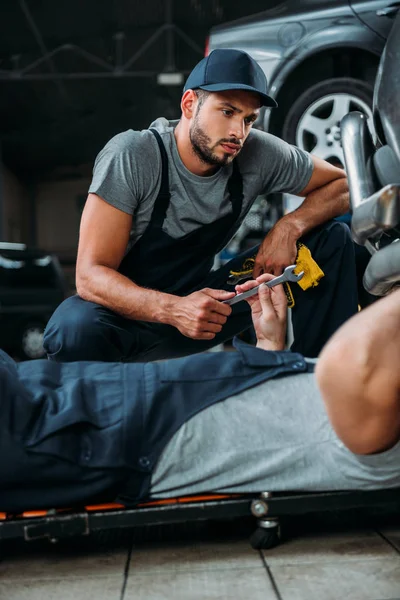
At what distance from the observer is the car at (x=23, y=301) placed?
5375mm

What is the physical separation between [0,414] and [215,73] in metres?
1.07

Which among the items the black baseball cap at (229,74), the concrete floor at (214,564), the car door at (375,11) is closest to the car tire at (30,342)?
the car door at (375,11)

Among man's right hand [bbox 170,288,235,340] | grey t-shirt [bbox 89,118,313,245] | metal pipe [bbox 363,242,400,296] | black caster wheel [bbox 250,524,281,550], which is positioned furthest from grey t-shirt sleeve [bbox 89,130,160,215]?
black caster wheel [bbox 250,524,281,550]

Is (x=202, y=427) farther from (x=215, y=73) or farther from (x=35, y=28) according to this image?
(x=35, y=28)

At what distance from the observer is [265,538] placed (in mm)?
1186

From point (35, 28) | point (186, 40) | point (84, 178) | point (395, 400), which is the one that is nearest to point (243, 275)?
point (395, 400)

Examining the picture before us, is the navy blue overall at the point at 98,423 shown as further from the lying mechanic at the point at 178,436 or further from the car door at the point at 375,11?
the car door at the point at 375,11

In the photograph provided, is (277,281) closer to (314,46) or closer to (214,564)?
(214,564)

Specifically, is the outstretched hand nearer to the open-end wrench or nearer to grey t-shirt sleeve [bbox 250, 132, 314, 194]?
the open-end wrench

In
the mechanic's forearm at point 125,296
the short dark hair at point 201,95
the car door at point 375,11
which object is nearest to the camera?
the mechanic's forearm at point 125,296

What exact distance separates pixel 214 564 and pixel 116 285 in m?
0.77

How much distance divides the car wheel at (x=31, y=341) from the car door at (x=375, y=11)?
3.36 meters

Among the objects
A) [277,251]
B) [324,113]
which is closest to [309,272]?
[277,251]

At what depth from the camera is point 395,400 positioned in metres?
1.00
